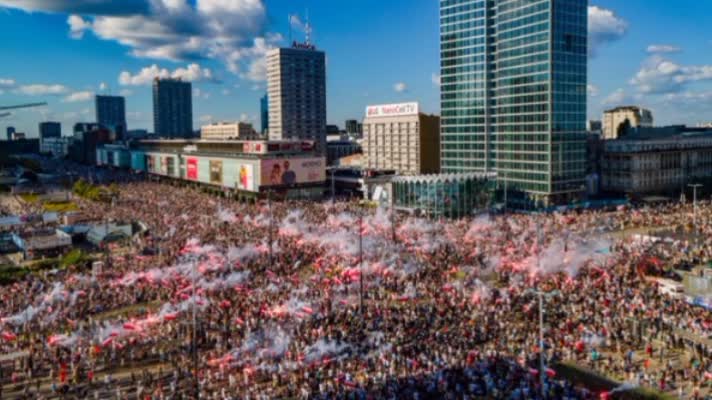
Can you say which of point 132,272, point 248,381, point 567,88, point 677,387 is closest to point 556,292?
point 677,387

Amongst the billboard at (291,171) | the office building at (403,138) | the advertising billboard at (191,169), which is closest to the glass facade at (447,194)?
the billboard at (291,171)

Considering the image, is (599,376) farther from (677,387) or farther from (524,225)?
(524,225)

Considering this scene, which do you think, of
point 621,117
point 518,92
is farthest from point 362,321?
point 621,117

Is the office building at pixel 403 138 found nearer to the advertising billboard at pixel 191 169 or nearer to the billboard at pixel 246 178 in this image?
the billboard at pixel 246 178

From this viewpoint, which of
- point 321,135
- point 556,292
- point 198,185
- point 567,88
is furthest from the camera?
point 321,135

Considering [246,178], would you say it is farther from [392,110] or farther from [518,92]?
[518,92]

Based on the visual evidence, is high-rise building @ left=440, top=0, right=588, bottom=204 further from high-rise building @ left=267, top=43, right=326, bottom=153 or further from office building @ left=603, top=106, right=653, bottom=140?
office building @ left=603, top=106, right=653, bottom=140
